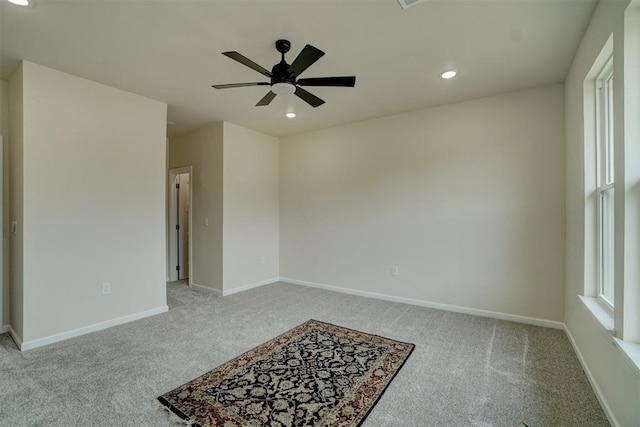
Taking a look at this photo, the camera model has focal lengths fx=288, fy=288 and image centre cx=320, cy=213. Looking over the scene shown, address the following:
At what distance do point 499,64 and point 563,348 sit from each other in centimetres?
277

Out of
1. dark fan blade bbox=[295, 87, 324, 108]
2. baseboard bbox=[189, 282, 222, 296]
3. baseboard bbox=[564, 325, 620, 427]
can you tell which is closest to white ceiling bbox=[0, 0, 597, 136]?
dark fan blade bbox=[295, 87, 324, 108]

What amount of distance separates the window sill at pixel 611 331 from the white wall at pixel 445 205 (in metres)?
1.01

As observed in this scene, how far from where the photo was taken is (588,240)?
2.38 m

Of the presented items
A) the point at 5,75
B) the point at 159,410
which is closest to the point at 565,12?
the point at 159,410

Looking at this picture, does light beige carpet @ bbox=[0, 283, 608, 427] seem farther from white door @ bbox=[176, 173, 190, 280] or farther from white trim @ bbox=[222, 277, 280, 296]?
white door @ bbox=[176, 173, 190, 280]

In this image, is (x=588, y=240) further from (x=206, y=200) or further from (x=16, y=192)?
(x=16, y=192)

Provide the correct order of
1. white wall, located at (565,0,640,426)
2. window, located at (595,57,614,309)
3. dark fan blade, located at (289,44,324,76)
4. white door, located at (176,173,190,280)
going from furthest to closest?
1. white door, located at (176,173,190,280)
2. window, located at (595,57,614,309)
3. dark fan blade, located at (289,44,324,76)
4. white wall, located at (565,0,640,426)

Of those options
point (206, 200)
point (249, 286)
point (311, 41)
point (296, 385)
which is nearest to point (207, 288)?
point (249, 286)

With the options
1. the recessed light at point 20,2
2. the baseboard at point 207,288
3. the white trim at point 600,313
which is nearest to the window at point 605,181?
the white trim at point 600,313

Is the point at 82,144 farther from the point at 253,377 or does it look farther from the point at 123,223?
the point at 253,377

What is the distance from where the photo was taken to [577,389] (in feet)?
6.86

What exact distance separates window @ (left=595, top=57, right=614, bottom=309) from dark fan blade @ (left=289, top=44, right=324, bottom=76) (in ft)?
7.01

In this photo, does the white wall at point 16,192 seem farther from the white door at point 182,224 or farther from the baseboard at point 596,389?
the baseboard at point 596,389

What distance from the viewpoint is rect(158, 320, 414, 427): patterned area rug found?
1822mm
